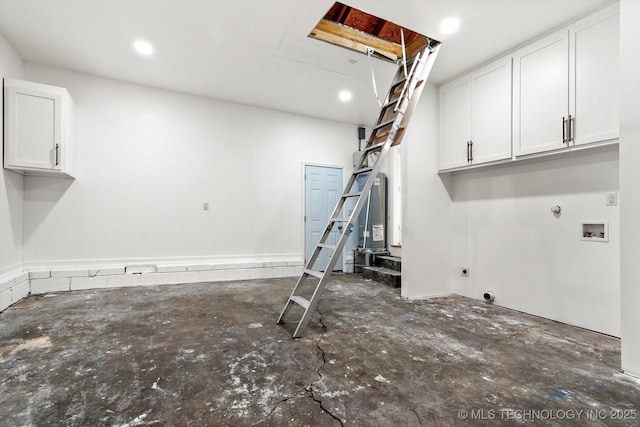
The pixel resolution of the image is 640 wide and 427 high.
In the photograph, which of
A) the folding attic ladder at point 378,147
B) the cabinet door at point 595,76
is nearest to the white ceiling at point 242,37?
the cabinet door at point 595,76

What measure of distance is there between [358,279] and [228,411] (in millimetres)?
3647

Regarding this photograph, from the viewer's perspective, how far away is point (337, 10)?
9.32ft

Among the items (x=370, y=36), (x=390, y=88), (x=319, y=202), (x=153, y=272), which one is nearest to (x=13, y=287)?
(x=153, y=272)

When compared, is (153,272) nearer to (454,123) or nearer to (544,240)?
(454,123)

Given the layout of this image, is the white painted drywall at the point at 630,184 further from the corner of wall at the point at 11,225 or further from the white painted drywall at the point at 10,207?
the white painted drywall at the point at 10,207

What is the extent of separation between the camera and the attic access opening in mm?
2990

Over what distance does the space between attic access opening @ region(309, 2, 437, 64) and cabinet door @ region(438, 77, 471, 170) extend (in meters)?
0.78

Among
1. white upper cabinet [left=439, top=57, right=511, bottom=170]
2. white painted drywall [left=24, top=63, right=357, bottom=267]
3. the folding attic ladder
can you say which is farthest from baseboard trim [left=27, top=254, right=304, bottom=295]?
white upper cabinet [left=439, top=57, right=511, bottom=170]

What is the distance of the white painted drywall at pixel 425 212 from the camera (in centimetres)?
367

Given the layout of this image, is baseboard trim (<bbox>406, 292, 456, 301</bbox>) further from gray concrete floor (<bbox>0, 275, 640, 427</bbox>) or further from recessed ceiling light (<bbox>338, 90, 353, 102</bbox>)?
recessed ceiling light (<bbox>338, 90, 353, 102</bbox>)

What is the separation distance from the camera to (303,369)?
193cm

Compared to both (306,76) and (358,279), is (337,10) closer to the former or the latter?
(306,76)

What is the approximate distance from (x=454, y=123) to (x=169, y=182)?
4129 mm

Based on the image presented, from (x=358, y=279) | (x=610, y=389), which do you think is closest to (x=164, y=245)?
(x=358, y=279)
